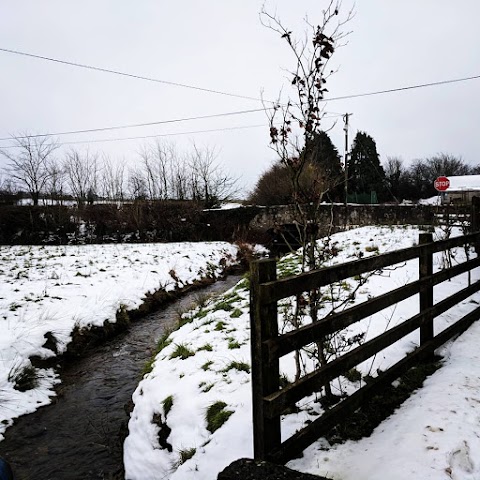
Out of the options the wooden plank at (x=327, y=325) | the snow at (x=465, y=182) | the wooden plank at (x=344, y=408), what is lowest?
the wooden plank at (x=344, y=408)

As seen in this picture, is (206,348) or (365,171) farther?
(365,171)

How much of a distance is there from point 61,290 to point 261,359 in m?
8.47

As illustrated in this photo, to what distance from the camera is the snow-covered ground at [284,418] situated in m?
2.34

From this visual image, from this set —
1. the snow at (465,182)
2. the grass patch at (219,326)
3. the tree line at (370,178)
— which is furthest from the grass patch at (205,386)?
the snow at (465,182)

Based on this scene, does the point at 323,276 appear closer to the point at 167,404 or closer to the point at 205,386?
the point at 205,386

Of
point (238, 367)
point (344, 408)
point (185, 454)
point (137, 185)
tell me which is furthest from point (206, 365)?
point (137, 185)

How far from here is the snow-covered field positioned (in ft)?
19.5

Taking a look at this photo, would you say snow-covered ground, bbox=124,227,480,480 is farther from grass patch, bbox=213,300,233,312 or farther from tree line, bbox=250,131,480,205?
tree line, bbox=250,131,480,205

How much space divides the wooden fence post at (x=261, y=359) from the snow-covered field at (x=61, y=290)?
4.29 metres

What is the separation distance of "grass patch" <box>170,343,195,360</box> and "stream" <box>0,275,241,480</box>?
2.86 feet

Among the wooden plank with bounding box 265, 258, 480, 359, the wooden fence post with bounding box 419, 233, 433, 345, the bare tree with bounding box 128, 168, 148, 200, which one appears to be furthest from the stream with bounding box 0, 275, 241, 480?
the bare tree with bounding box 128, 168, 148, 200

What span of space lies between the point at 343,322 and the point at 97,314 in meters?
7.06

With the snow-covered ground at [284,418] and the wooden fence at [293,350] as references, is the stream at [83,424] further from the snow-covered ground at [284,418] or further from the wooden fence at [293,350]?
the wooden fence at [293,350]

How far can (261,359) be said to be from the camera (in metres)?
2.23
